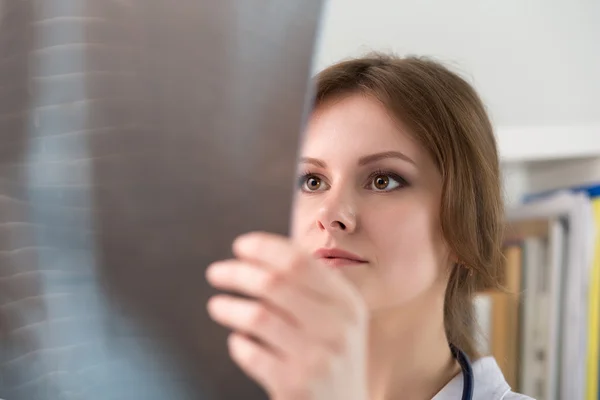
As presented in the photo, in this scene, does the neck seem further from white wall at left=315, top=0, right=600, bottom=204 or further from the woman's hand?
white wall at left=315, top=0, right=600, bottom=204

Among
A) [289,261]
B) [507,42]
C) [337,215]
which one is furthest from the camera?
[507,42]

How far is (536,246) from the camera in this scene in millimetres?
1438

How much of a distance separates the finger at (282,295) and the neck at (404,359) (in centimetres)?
50

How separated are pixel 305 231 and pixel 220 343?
14.2 inches

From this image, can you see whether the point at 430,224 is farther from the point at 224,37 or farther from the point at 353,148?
the point at 224,37

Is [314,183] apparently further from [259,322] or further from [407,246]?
[259,322]

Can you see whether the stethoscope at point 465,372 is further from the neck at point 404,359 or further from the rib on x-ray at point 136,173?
the rib on x-ray at point 136,173

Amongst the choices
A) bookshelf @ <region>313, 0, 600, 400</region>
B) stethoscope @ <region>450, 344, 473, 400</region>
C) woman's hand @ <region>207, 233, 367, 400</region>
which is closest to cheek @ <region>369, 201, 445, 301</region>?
stethoscope @ <region>450, 344, 473, 400</region>

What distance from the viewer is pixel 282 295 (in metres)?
0.30

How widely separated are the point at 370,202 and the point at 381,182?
1.5 inches

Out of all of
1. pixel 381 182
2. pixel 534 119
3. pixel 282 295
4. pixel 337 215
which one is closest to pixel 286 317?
pixel 282 295

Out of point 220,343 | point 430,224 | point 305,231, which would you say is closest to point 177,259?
point 220,343

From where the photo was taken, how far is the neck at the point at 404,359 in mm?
824

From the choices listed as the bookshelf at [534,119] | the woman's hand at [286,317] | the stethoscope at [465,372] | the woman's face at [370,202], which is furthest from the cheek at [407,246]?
the bookshelf at [534,119]
